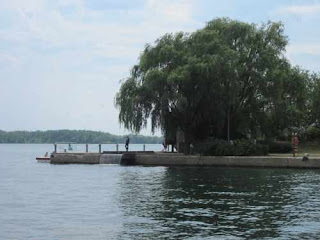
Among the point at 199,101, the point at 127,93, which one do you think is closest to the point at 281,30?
the point at 199,101

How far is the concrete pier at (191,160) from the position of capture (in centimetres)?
4572

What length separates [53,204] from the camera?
24312 millimetres

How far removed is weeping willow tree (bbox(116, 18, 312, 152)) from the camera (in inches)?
2057

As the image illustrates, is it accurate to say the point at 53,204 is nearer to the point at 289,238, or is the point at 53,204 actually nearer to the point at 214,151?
the point at 289,238

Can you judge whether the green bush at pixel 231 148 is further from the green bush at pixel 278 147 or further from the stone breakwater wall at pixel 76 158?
the stone breakwater wall at pixel 76 158

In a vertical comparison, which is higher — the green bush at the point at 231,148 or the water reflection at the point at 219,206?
the green bush at the point at 231,148

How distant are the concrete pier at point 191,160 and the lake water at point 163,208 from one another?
28.7 ft

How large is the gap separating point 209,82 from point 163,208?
31.6 m

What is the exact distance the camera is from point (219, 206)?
899 inches

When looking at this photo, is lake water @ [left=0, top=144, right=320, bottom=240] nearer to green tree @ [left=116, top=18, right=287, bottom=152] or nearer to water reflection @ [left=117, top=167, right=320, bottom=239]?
water reflection @ [left=117, top=167, right=320, bottom=239]

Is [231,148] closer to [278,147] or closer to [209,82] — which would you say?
[209,82]

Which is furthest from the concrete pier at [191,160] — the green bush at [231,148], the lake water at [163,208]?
the lake water at [163,208]

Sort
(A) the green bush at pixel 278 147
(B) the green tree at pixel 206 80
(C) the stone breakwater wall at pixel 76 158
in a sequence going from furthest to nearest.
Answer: (A) the green bush at pixel 278 147 < (C) the stone breakwater wall at pixel 76 158 < (B) the green tree at pixel 206 80

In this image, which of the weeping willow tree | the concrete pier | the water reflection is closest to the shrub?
the weeping willow tree
